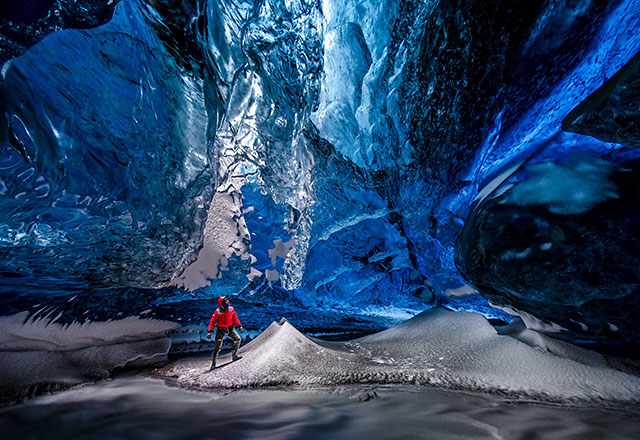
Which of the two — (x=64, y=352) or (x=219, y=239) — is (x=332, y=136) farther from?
(x=64, y=352)

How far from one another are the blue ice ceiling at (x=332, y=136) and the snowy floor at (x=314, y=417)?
923 mm

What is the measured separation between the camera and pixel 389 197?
374cm

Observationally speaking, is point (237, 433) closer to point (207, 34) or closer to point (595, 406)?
point (595, 406)

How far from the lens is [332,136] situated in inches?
131

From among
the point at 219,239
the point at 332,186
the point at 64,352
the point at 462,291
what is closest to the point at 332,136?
the point at 332,186

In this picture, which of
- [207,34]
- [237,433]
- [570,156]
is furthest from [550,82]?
[237,433]


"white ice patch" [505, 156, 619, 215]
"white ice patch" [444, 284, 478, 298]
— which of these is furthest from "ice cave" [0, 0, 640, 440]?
"white ice patch" [444, 284, 478, 298]

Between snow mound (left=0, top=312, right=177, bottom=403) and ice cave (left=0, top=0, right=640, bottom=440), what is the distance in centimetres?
3

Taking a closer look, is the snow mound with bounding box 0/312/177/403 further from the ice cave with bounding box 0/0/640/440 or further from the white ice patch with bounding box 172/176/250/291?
the white ice patch with bounding box 172/176/250/291

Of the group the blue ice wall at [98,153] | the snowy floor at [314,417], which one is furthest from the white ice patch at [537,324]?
the blue ice wall at [98,153]

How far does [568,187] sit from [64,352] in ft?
20.7

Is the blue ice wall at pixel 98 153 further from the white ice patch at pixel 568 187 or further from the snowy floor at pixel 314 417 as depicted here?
the white ice patch at pixel 568 187

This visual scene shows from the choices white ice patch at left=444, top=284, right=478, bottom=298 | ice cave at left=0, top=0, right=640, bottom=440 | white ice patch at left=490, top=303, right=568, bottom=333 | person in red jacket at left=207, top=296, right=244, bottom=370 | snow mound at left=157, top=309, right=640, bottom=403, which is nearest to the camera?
ice cave at left=0, top=0, right=640, bottom=440

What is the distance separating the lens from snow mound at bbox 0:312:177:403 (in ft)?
9.67
